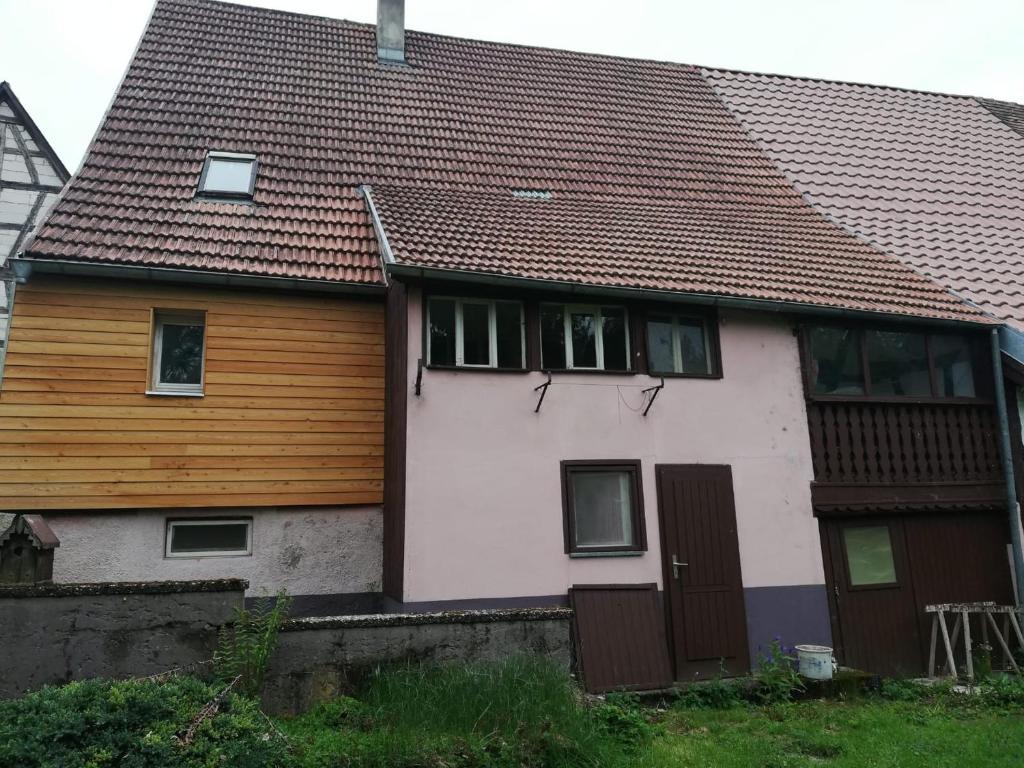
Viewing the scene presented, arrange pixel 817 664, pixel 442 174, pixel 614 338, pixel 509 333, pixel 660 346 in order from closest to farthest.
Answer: pixel 817 664
pixel 509 333
pixel 614 338
pixel 660 346
pixel 442 174

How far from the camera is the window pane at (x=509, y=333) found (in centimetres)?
886

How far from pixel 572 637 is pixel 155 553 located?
467 centimetres

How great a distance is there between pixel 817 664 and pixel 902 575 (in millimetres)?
2173

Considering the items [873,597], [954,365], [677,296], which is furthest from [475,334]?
[954,365]

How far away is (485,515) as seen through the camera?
27.1ft

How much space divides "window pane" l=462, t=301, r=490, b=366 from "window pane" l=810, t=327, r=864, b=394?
4.26 meters

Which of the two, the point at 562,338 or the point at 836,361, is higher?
the point at 562,338

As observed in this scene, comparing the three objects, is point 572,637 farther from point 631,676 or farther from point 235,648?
point 235,648

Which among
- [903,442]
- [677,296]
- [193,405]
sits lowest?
[903,442]

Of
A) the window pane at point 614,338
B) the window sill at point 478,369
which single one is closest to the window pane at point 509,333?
the window sill at point 478,369

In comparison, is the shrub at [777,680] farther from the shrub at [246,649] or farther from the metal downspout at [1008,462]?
the shrub at [246,649]

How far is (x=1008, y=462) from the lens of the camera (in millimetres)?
9953

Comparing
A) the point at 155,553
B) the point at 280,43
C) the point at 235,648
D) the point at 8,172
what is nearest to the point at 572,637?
the point at 235,648

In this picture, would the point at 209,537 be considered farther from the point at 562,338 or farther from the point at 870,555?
the point at 870,555
